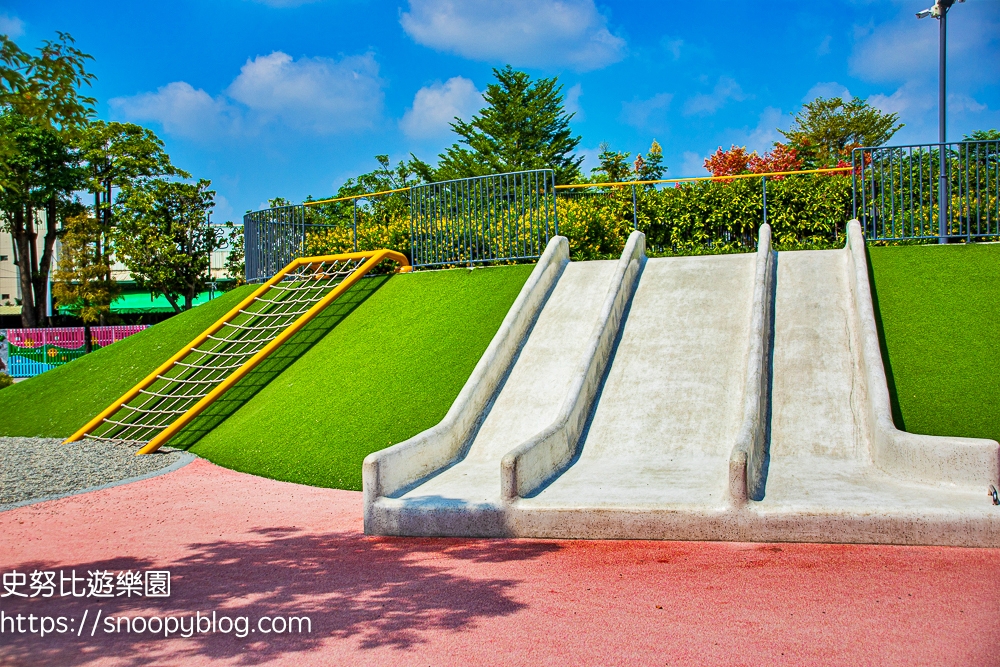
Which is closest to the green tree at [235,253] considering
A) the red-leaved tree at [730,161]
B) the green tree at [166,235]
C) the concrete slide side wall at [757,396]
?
the green tree at [166,235]

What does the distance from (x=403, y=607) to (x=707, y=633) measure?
204cm

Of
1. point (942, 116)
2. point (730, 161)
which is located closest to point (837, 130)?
point (730, 161)

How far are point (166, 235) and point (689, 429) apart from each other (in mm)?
43155

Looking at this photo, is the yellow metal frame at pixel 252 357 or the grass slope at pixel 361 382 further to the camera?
the yellow metal frame at pixel 252 357

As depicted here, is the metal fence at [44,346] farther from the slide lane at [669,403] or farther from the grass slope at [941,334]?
the grass slope at [941,334]

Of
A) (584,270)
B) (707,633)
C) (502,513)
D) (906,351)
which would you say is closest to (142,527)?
(502,513)

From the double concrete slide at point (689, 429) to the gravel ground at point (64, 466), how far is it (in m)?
4.55

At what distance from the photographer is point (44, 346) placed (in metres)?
30.8

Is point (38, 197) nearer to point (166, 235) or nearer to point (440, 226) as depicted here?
point (166, 235)

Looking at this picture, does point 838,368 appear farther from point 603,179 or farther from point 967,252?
point 603,179

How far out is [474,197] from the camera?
15383 mm

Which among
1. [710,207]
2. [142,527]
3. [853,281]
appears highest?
[710,207]

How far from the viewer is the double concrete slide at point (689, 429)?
658cm

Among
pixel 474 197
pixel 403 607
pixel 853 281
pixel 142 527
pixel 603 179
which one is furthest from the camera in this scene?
pixel 603 179
